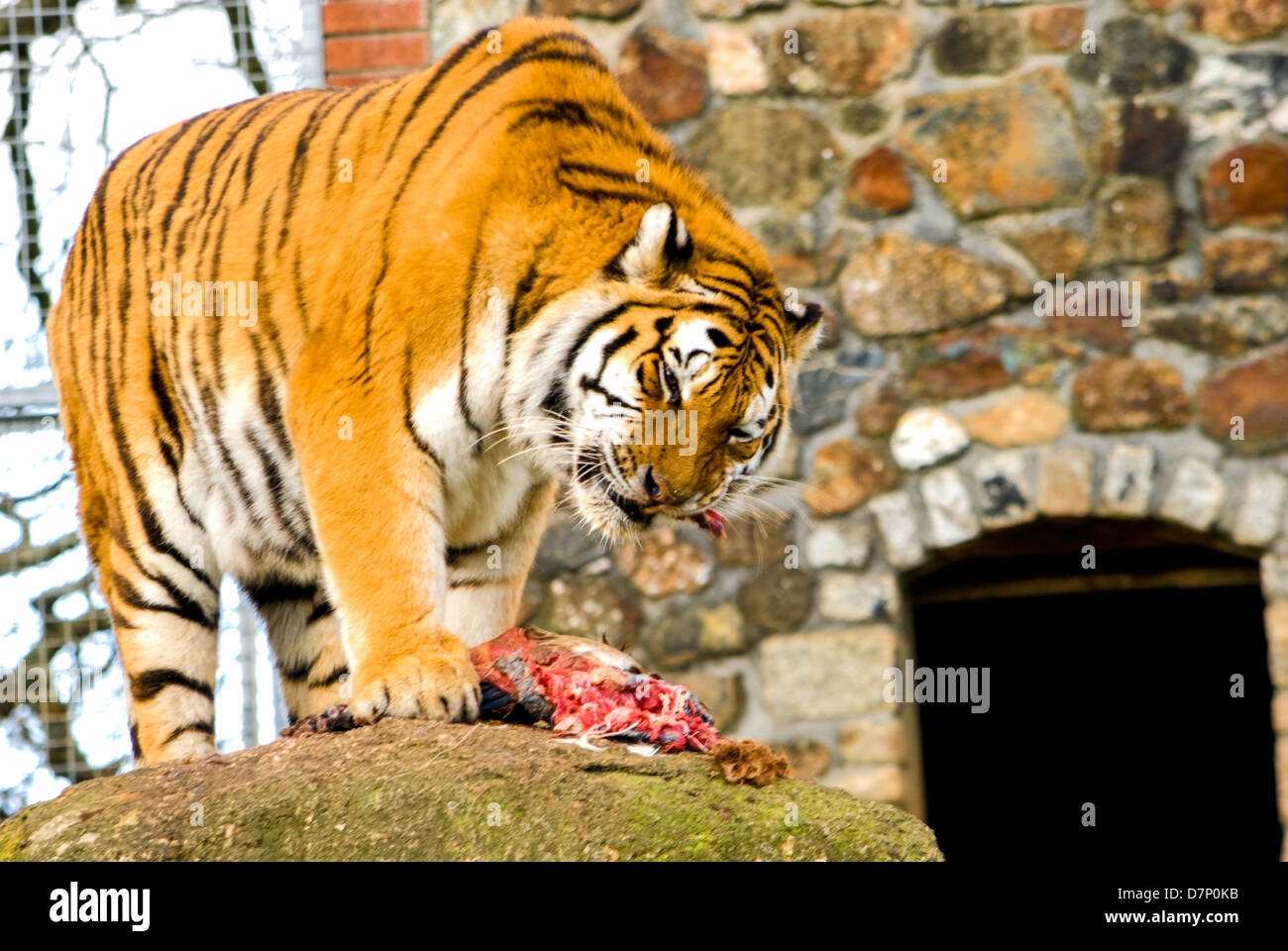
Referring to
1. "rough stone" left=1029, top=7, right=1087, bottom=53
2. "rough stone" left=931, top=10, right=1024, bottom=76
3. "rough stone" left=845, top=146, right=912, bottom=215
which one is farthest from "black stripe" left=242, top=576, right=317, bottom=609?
"rough stone" left=1029, top=7, right=1087, bottom=53

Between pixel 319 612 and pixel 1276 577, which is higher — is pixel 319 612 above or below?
above

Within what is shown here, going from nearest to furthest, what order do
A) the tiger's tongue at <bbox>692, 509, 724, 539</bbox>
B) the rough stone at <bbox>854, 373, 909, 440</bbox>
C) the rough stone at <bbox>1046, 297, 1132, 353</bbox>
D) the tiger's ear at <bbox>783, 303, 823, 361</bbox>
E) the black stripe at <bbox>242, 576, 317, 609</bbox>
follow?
the tiger's tongue at <bbox>692, 509, 724, 539</bbox> < the tiger's ear at <bbox>783, 303, 823, 361</bbox> < the black stripe at <bbox>242, 576, 317, 609</bbox> < the rough stone at <bbox>1046, 297, 1132, 353</bbox> < the rough stone at <bbox>854, 373, 909, 440</bbox>

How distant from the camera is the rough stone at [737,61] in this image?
5.51 metres

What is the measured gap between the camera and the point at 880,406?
536 centimetres

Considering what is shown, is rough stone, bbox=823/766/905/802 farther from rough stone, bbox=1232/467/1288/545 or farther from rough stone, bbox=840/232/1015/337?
rough stone, bbox=840/232/1015/337

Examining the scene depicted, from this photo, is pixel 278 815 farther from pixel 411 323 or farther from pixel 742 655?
pixel 742 655

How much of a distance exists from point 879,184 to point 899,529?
1.16 metres

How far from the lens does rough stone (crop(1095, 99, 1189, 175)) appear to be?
528 cm

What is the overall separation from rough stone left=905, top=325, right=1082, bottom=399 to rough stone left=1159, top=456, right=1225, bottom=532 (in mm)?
523

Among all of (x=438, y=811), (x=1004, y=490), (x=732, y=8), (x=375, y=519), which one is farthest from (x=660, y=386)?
(x=732, y=8)

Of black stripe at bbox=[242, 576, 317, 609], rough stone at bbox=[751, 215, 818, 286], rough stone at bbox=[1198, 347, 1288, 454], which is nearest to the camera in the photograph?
black stripe at bbox=[242, 576, 317, 609]

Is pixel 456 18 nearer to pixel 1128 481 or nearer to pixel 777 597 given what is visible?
pixel 777 597

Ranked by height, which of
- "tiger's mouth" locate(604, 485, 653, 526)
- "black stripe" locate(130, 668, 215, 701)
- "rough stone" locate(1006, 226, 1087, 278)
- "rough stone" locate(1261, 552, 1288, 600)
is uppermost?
"rough stone" locate(1006, 226, 1087, 278)

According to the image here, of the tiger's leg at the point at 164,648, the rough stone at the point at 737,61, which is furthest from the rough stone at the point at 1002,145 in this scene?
the tiger's leg at the point at 164,648
